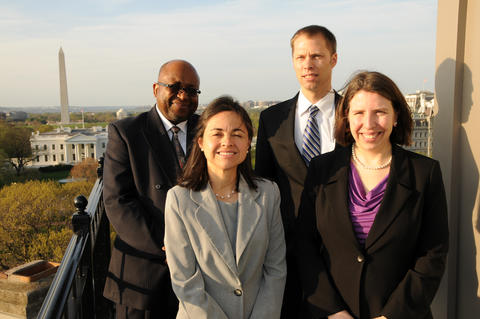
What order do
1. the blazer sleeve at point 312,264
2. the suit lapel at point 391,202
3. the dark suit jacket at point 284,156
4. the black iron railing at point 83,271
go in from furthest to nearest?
the dark suit jacket at point 284,156, the blazer sleeve at point 312,264, the suit lapel at point 391,202, the black iron railing at point 83,271

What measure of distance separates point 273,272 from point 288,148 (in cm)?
89

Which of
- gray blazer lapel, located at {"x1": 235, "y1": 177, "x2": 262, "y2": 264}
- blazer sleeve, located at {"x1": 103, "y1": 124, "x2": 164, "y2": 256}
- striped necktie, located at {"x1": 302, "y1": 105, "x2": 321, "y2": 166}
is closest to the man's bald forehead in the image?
blazer sleeve, located at {"x1": 103, "y1": 124, "x2": 164, "y2": 256}

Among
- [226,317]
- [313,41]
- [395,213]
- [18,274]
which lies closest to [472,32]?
[313,41]

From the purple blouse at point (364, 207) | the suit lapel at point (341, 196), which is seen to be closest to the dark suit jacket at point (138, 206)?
the suit lapel at point (341, 196)

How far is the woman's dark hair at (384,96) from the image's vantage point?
84.9 inches

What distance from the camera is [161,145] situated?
2945 mm

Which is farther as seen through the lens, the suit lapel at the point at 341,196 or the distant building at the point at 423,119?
the distant building at the point at 423,119

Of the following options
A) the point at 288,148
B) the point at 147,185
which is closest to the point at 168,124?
the point at 147,185

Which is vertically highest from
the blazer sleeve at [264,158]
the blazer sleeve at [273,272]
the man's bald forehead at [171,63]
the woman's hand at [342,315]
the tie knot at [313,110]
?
the man's bald forehead at [171,63]

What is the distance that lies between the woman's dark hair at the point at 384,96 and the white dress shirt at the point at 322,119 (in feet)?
1.34

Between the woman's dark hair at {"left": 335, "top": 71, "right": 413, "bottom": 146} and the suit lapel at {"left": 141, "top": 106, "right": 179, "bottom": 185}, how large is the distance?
111cm

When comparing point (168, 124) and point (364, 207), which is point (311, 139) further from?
point (168, 124)

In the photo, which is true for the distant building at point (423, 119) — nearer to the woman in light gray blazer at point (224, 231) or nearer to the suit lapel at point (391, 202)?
the suit lapel at point (391, 202)

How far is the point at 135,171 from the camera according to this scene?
2.85m
